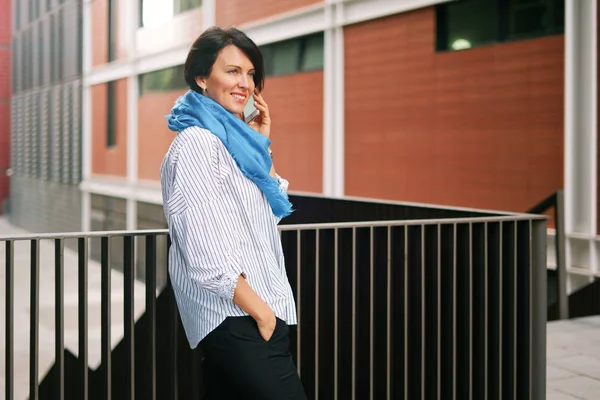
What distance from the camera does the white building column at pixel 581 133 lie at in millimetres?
9633

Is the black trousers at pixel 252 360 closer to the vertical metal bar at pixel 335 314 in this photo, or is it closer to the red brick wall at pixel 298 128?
the vertical metal bar at pixel 335 314

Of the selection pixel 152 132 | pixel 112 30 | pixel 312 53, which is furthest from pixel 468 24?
pixel 112 30

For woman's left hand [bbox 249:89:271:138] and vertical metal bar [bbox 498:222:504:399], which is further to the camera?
vertical metal bar [bbox 498:222:504:399]

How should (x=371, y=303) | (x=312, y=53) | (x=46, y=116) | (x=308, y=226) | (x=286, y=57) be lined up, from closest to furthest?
1. (x=308, y=226)
2. (x=371, y=303)
3. (x=312, y=53)
4. (x=286, y=57)
5. (x=46, y=116)

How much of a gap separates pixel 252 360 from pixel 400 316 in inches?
86.4

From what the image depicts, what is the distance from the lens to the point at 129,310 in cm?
405

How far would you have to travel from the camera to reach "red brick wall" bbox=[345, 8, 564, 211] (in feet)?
34.2

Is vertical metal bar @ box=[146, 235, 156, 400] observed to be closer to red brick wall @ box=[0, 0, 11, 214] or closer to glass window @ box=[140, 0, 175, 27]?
glass window @ box=[140, 0, 175, 27]

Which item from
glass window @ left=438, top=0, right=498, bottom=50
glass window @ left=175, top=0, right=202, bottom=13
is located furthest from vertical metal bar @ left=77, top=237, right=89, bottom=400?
glass window @ left=175, top=0, right=202, bottom=13

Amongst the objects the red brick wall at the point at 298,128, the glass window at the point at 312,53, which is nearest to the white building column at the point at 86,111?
the red brick wall at the point at 298,128

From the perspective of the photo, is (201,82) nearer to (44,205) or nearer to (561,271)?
(561,271)

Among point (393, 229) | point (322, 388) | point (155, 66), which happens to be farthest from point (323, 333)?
point (155, 66)

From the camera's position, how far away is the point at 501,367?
498 centimetres

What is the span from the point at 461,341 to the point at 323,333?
32.5 inches
